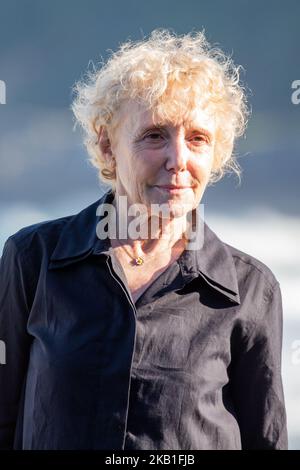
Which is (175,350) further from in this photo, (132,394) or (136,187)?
(136,187)

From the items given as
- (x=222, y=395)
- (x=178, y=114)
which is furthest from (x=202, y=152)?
(x=222, y=395)

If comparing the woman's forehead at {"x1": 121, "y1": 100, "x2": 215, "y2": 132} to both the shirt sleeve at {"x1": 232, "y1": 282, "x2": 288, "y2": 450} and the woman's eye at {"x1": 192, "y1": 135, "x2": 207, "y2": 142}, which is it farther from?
the shirt sleeve at {"x1": 232, "y1": 282, "x2": 288, "y2": 450}

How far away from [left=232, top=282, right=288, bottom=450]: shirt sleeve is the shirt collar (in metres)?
0.18

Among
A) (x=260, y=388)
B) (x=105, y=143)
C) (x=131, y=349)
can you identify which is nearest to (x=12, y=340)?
(x=131, y=349)

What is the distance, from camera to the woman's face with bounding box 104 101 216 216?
2.87 m

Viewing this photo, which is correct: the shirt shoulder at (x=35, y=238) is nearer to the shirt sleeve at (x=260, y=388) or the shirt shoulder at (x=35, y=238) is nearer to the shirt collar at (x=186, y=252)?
the shirt collar at (x=186, y=252)

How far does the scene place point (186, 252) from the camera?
10.1 feet

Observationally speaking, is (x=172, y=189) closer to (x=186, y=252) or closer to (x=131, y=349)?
(x=186, y=252)

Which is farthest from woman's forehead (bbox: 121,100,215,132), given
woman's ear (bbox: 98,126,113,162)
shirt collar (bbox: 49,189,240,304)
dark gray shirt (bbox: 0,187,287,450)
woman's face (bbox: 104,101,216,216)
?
dark gray shirt (bbox: 0,187,287,450)

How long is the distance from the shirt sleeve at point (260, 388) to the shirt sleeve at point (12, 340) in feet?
2.97

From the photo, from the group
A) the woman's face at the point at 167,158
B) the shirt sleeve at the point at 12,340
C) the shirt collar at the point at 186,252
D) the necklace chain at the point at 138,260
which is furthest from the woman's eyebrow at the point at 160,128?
the shirt sleeve at the point at 12,340

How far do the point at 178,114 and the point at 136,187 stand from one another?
35 cm

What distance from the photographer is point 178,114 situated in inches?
113

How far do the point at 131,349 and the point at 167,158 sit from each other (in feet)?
2.55
